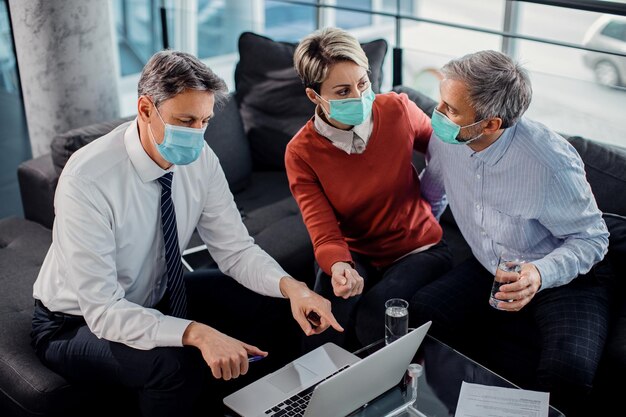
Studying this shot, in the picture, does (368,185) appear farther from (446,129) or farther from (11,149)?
(11,149)

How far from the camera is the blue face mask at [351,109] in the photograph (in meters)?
2.37

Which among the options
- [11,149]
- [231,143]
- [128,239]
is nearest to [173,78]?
[128,239]

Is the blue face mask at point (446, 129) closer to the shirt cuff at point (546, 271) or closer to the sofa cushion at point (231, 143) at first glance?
the shirt cuff at point (546, 271)

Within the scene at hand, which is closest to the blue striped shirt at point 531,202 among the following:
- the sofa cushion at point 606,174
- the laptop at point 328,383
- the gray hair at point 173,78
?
the sofa cushion at point 606,174

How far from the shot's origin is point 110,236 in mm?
2090

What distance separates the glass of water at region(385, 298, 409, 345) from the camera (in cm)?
208

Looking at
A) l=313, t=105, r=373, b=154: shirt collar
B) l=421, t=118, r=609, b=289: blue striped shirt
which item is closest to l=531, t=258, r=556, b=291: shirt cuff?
l=421, t=118, r=609, b=289: blue striped shirt

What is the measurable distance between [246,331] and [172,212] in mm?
467

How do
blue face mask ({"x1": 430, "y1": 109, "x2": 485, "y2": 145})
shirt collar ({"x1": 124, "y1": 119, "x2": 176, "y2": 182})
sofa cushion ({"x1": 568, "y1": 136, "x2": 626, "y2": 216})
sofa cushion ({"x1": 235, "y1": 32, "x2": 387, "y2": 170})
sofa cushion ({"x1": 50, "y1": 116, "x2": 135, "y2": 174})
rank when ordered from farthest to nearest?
sofa cushion ({"x1": 235, "y1": 32, "x2": 387, "y2": 170}) < sofa cushion ({"x1": 50, "y1": 116, "x2": 135, "y2": 174}) < sofa cushion ({"x1": 568, "y1": 136, "x2": 626, "y2": 216}) < blue face mask ({"x1": 430, "y1": 109, "x2": 485, "y2": 145}) < shirt collar ({"x1": 124, "y1": 119, "x2": 176, "y2": 182})

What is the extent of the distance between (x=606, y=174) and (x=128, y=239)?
1.53 m

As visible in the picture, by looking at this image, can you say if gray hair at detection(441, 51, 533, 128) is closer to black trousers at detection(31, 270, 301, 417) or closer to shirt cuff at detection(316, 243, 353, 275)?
shirt cuff at detection(316, 243, 353, 275)

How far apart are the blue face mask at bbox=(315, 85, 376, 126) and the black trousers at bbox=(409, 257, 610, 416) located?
579 mm

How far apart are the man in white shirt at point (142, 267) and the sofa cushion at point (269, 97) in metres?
1.13

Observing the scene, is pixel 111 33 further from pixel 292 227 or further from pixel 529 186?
pixel 529 186
